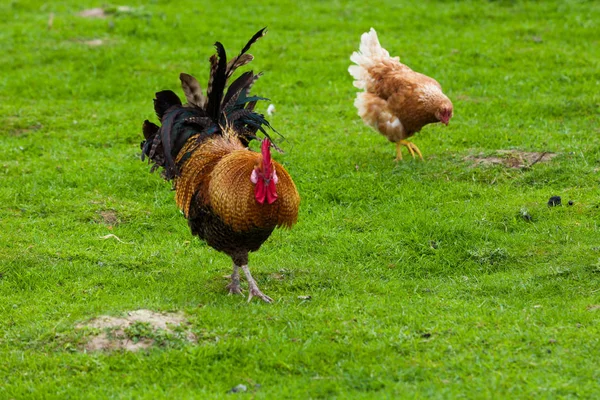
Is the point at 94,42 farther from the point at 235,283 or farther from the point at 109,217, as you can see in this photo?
the point at 235,283

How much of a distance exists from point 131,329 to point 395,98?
6346mm

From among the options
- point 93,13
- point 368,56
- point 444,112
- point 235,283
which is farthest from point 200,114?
point 93,13

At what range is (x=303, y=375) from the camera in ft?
21.6

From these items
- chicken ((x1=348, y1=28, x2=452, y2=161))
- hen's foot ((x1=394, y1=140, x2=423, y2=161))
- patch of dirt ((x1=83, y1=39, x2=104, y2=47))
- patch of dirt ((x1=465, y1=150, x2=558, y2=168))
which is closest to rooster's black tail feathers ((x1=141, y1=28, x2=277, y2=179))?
chicken ((x1=348, y1=28, x2=452, y2=161))

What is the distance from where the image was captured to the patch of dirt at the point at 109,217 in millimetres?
10602

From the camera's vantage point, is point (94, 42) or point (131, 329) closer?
point (131, 329)

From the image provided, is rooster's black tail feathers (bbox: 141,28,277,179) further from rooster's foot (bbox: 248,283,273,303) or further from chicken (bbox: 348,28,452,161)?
chicken (bbox: 348,28,452,161)

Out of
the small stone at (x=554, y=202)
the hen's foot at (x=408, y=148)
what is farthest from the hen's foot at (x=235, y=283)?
the hen's foot at (x=408, y=148)

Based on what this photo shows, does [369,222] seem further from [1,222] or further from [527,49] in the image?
[527,49]

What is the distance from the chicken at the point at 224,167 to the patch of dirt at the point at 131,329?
1000 mm

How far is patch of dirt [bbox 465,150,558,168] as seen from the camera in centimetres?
1158

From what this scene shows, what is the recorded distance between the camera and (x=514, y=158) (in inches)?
462

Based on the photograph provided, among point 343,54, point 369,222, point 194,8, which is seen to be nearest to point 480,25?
point 343,54

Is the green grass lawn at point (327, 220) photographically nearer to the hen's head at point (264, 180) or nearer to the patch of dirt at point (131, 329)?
the patch of dirt at point (131, 329)
